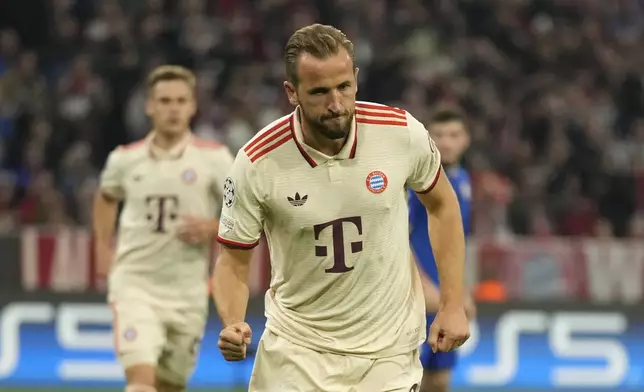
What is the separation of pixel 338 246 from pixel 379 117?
1.60 feet

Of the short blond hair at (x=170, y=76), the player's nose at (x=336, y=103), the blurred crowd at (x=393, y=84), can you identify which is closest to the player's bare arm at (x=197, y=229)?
the short blond hair at (x=170, y=76)

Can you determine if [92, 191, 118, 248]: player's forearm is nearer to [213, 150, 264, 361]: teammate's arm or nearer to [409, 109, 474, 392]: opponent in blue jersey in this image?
[409, 109, 474, 392]: opponent in blue jersey

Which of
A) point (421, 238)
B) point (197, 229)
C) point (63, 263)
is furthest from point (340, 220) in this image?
point (63, 263)

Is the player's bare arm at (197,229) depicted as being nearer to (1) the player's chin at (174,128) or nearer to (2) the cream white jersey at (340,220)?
(1) the player's chin at (174,128)

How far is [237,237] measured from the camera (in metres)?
4.16

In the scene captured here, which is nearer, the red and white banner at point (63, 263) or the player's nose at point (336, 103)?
the player's nose at point (336, 103)

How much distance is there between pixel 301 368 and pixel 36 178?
28.1ft

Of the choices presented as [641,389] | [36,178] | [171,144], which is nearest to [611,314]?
[641,389]

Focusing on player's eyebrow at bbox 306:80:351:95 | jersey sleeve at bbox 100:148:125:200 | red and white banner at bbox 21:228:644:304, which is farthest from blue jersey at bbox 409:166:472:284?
red and white banner at bbox 21:228:644:304

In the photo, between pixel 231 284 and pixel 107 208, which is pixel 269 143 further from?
pixel 107 208

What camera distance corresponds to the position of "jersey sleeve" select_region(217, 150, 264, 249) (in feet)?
13.5

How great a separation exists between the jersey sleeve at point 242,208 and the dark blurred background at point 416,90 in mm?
6002

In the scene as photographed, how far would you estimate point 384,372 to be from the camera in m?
4.20

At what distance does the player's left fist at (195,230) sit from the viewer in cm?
665
